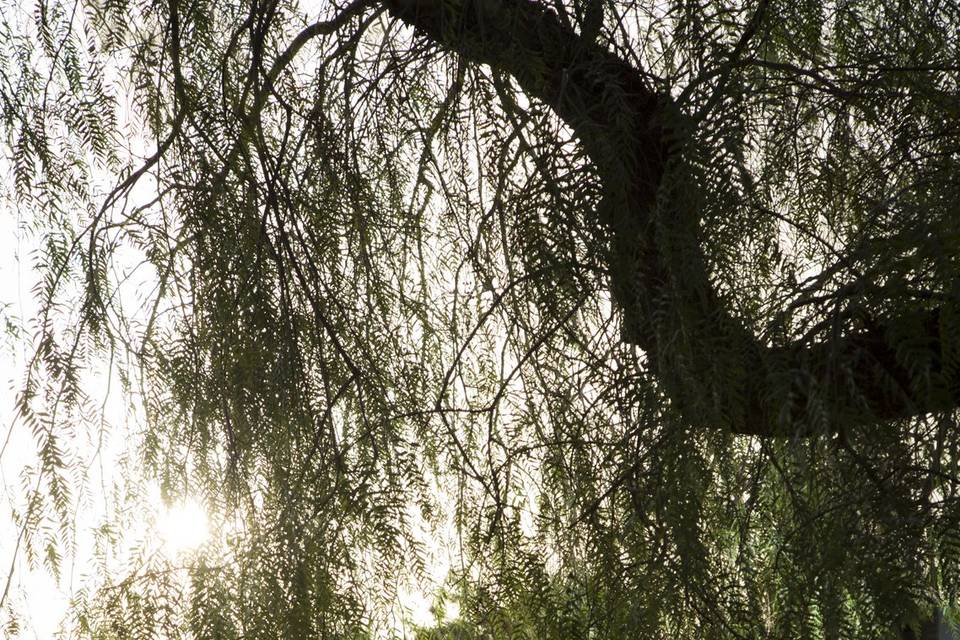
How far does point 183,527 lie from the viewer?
4.50 ft

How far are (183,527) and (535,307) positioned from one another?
53 cm

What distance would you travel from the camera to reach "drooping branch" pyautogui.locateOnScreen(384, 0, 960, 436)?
3.62 feet

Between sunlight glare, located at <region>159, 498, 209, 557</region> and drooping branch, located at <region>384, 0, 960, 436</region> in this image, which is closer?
drooping branch, located at <region>384, 0, 960, 436</region>

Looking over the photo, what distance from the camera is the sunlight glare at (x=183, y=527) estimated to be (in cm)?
134

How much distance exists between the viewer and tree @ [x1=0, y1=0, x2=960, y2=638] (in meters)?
1.18

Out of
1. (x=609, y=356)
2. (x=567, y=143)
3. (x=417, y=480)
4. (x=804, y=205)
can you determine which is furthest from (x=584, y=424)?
(x=804, y=205)

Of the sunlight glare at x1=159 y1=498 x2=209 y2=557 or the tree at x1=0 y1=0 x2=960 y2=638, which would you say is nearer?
the tree at x1=0 y1=0 x2=960 y2=638

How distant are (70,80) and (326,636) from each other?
0.87m

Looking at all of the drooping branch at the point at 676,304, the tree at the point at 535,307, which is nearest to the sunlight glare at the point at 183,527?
the tree at the point at 535,307

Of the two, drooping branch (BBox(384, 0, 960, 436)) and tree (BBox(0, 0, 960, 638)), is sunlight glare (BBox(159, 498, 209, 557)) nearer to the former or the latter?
tree (BBox(0, 0, 960, 638))

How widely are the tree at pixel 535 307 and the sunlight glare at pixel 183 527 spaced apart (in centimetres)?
3

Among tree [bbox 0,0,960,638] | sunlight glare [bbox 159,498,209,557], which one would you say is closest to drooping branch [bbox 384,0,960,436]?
tree [bbox 0,0,960,638]

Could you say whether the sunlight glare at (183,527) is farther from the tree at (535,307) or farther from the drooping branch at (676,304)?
the drooping branch at (676,304)

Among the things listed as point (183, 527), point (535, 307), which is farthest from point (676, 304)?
point (183, 527)
